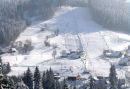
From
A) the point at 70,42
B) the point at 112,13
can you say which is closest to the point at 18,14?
the point at 112,13

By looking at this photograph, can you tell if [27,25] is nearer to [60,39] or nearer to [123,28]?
[60,39]

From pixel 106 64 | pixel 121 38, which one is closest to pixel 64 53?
pixel 106 64

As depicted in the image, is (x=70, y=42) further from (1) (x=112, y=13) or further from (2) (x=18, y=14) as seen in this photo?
(2) (x=18, y=14)

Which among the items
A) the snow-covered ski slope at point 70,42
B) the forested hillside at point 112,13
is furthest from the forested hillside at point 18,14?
the forested hillside at point 112,13

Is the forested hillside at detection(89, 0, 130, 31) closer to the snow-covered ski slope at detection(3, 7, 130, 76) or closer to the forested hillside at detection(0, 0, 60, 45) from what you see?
the snow-covered ski slope at detection(3, 7, 130, 76)

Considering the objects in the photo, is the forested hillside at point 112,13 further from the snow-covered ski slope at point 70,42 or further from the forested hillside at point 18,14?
the forested hillside at point 18,14

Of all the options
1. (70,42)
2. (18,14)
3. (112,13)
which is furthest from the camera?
(18,14)

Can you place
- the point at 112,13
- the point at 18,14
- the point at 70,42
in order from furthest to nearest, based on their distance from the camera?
the point at 18,14 < the point at 112,13 < the point at 70,42
